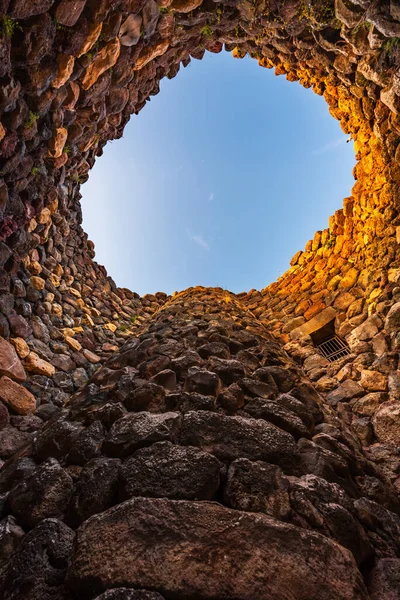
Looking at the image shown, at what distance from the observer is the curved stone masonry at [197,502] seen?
0.96 metres

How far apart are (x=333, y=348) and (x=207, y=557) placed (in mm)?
3312

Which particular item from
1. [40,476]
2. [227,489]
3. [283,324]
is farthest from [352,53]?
[40,476]

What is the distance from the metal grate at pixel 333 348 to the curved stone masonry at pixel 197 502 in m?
1.71

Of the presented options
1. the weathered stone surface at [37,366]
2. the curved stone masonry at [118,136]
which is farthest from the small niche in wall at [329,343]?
the weathered stone surface at [37,366]

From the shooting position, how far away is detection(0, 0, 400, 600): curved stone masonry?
1.04m

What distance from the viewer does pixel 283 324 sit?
4859 mm

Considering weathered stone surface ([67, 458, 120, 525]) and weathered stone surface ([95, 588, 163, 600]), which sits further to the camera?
weathered stone surface ([67, 458, 120, 525])

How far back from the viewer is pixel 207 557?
0.99m

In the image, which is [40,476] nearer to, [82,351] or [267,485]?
[267,485]

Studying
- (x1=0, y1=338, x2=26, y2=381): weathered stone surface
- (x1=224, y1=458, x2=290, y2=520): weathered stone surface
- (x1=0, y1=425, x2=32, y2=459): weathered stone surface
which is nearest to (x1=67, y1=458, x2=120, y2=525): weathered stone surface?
(x1=224, y1=458, x2=290, y2=520): weathered stone surface

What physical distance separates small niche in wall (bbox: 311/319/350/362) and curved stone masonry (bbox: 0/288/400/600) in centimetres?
173

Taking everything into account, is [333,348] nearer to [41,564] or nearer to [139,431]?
[139,431]

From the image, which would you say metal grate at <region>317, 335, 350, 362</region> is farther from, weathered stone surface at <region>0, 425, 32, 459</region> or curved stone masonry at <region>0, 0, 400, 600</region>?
weathered stone surface at <region>0, 425, 32, 459</region>

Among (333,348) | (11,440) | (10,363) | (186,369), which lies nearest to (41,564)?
(186,369)
